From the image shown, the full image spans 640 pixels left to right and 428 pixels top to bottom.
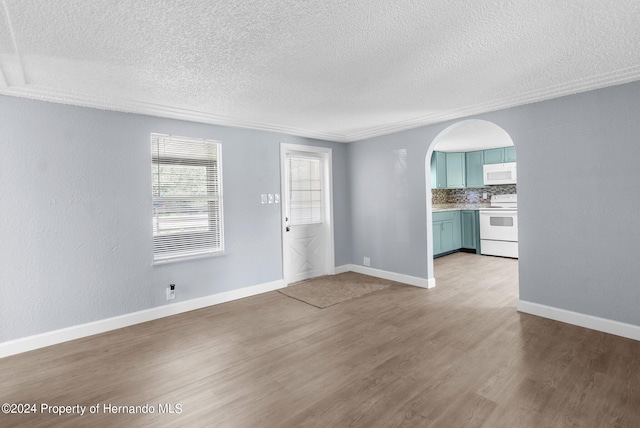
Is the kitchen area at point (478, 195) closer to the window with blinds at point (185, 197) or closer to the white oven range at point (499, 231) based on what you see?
the white oven range at point (499, 231)

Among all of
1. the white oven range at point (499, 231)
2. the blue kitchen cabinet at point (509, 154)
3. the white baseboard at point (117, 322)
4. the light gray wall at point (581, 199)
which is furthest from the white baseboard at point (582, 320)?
the blue kitchen cabinet at point (509, 154)

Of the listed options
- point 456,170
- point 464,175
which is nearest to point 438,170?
point 456,170

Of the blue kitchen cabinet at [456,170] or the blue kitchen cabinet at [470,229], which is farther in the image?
the blue kitchen cabinet at [456,170]

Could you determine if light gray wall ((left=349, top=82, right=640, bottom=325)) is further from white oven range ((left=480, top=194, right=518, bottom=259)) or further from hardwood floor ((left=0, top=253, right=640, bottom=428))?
white oven range ((left=480, top=194, right=518, bottom=259))

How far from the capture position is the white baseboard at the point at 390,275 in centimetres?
467

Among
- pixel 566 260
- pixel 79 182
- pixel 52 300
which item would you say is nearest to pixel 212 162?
pixel 79 182

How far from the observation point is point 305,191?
534cm

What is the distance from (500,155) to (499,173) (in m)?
0.42

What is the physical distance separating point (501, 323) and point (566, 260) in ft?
3.16

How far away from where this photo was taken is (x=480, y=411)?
1.97 m

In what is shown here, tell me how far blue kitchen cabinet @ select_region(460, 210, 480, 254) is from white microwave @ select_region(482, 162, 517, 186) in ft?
2.58

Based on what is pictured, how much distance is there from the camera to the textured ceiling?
72.9 inches

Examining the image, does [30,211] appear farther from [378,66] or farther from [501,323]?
[501,323]

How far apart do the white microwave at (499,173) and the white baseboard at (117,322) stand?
553 cm
